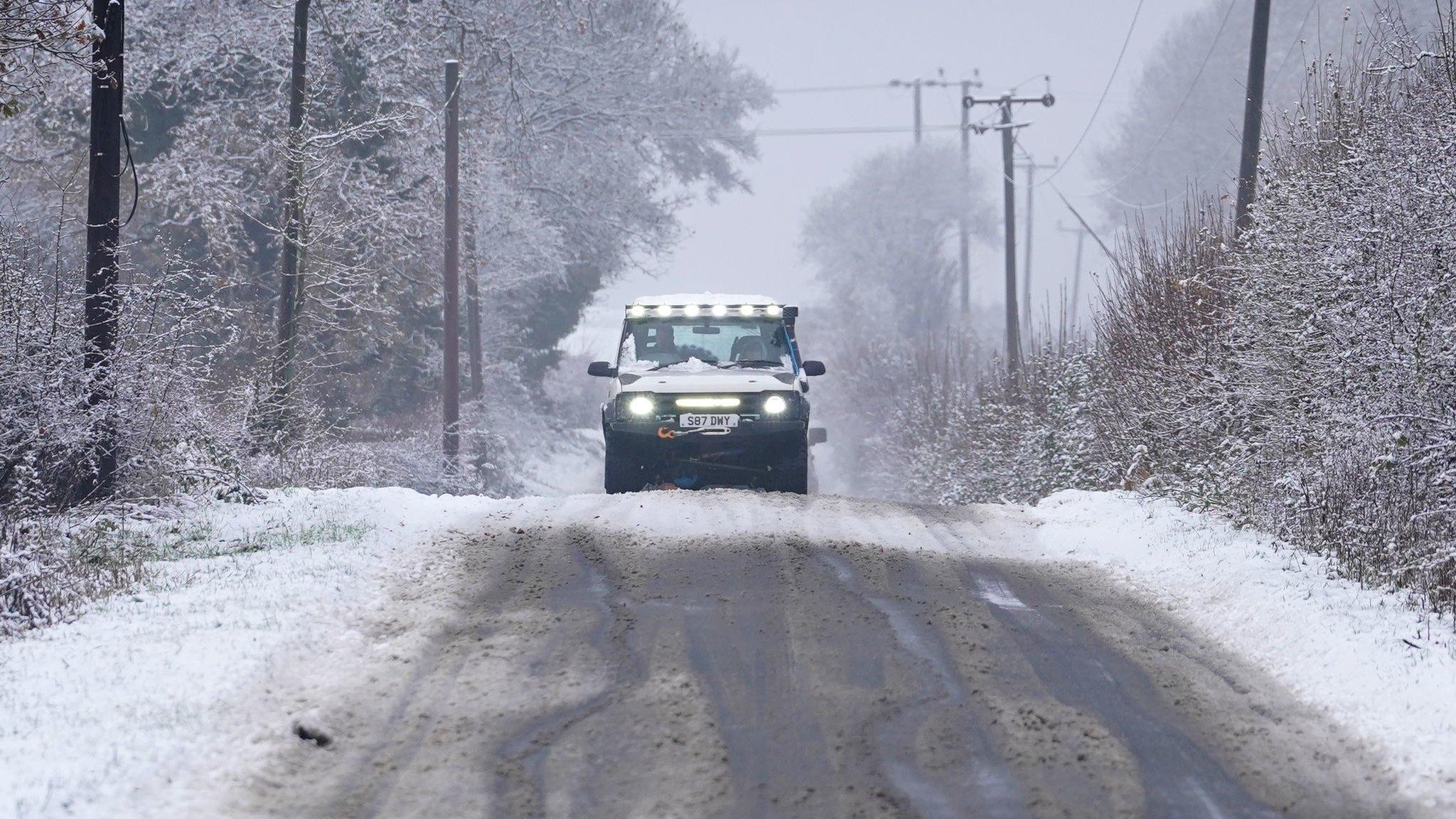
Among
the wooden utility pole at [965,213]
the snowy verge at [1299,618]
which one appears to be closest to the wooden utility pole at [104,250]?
the snowy verge at [1299,618]

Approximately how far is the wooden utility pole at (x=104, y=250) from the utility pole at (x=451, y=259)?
1328 centimetres

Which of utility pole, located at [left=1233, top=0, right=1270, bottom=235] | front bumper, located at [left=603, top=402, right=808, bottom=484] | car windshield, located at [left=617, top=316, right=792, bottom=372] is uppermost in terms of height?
utility pole, located at [left=1233, top=0, right=1270, bottom=235]

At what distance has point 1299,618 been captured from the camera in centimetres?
821

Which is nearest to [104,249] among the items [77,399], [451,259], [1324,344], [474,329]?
[77,399]

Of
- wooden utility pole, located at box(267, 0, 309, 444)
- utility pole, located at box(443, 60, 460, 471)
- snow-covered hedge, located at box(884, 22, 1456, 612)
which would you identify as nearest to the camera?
snow-covered hedge, located at box(884, 22, 1456, 612)

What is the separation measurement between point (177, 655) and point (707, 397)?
23.8 feet

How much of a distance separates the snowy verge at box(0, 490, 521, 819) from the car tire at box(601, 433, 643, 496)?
3067 mm

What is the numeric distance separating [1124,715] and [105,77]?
32.5 feet

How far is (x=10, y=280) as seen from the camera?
1033cm

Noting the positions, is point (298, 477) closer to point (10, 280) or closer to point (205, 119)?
point (10, 280)

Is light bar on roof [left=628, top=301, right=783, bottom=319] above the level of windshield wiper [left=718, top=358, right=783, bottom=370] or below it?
above

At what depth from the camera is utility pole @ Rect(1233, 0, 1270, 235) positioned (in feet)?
48.7

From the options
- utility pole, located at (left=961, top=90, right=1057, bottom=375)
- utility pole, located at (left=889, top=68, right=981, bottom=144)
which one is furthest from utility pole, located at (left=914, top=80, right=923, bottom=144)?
utility pole, located at (left=961, top=90, right=1057, bottom=375)

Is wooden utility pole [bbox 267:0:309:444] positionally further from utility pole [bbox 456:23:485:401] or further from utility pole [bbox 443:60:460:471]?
utility pole [bbox 456:23:485:401]
